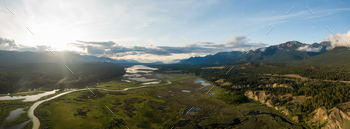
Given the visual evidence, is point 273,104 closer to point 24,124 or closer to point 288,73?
point 24,124

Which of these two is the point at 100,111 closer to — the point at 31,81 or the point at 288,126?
the point at 288,126

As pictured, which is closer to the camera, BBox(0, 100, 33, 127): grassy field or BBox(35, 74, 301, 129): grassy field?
BBox(0, 100, 33, 127): grassy field

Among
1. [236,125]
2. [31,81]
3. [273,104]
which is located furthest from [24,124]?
[31,81]

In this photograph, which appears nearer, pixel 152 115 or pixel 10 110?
pixel 10 110

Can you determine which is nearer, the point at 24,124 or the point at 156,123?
the point at 24,124

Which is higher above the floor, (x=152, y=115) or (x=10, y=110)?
(x=10, y=110)

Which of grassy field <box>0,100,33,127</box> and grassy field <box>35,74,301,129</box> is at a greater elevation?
grassy field <box>0,100,33,127</box>

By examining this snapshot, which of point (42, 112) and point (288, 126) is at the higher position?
point (42, 112)

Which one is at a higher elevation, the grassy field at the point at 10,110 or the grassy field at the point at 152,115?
the grassy field at the point at 10,110

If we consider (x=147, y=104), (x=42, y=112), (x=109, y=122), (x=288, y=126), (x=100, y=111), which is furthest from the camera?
(x=147, y=104)

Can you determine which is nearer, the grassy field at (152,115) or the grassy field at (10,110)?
the grassy field at (10,110)

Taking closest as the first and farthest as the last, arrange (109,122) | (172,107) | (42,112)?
1. (109,122)
2. (42,112)
3. (172,107)
